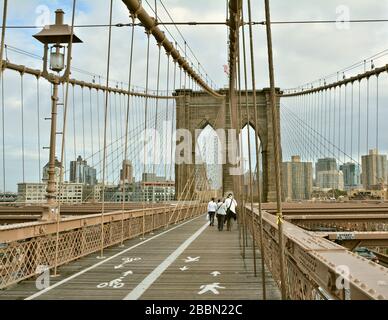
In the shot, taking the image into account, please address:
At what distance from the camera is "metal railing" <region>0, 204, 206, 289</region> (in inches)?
208

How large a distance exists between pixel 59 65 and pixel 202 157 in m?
26.4

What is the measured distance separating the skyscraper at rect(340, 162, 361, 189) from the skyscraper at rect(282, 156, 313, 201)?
10.3 feet

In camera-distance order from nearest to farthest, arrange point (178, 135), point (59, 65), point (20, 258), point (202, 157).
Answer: point (20, 258)
point (59, 65)
point (202, 157)
point (178, 135)

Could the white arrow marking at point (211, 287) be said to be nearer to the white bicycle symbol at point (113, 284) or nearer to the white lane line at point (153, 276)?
the white lane line at point (153, 276)

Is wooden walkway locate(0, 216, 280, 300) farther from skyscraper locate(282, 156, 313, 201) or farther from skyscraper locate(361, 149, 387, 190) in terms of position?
skyscraper locate(282, 156, 313, 201)

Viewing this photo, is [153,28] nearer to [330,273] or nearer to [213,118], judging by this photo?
[330,273]

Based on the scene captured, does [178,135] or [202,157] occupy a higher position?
[178,135]

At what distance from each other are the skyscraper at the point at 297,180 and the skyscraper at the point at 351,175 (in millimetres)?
3152

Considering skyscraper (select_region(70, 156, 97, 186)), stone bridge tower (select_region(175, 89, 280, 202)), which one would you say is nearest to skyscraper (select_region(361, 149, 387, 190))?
stone bridge tower (select_region(175, 89, 280, 202))

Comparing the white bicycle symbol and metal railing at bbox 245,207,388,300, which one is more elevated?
metal railing at bbox 245,207,388,300

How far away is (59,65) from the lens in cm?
770
